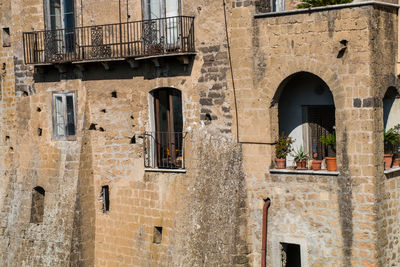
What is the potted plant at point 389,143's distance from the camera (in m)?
18.9

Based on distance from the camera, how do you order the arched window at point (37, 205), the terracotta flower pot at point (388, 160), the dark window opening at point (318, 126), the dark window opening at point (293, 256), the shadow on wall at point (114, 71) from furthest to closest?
the arched window at point (37, 205), the dark window opening at point (293, 256), the shadow on wall at point (114, 71), the dark window opening at point (318, 126), the terracotta flower pot at point (388, 160)

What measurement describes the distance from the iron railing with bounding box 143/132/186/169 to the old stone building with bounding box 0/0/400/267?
0.12 feet

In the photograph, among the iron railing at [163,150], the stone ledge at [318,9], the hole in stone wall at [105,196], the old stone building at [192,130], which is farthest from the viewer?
the hole in stone wall at [105,196]

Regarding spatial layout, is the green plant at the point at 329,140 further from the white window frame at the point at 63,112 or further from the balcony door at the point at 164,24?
→ the white window frame at the point at 63,112

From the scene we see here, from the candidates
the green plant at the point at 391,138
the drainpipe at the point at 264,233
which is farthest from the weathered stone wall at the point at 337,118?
the green plant at the point at 391,138

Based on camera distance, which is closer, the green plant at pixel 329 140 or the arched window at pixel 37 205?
the green plant at pixel 329 140

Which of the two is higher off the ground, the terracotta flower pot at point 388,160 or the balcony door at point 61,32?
the balcony door at point 61,32

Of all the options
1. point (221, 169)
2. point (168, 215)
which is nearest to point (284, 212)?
point (221, 169)

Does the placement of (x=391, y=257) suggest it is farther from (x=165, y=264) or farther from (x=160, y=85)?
(x=160, y=85)

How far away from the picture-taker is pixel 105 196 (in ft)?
73.9

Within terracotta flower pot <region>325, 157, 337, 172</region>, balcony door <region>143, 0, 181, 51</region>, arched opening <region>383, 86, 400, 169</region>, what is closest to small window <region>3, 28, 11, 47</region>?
balcony door <region>143, 0, 181, 51</region>

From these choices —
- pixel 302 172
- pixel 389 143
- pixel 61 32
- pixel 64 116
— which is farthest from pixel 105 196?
pixel 389 143

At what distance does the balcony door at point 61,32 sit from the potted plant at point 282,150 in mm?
6484

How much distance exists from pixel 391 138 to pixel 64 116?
885 cm
